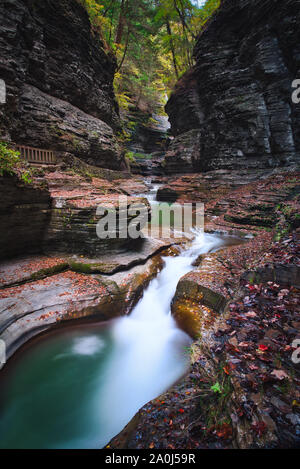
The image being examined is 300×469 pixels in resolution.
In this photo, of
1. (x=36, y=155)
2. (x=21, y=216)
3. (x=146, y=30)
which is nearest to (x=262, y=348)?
(x=21, y=216)

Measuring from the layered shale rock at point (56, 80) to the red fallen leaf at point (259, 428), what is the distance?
1136 centimetres

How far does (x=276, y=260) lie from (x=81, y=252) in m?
5.34

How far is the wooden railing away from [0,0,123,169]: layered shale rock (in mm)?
435

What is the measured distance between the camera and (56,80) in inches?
494

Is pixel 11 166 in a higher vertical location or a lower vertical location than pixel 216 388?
higher

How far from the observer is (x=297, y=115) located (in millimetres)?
12742

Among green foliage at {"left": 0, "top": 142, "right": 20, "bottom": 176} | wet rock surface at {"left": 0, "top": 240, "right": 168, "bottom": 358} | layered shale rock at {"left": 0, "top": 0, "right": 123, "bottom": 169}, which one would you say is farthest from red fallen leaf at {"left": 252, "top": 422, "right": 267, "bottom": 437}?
layered shale rock at {"left": 0, "top": 0, "right": 123, "bottom": 169}

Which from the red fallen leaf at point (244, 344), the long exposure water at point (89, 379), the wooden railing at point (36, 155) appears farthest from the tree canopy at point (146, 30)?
the red fallen leaf at point (244, 344)

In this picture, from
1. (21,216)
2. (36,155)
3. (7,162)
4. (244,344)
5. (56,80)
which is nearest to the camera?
(244,344)

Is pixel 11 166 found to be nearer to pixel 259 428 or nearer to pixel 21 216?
pixel 21 216

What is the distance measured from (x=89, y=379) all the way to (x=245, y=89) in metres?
19.1

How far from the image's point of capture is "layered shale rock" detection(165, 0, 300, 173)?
1283 cm

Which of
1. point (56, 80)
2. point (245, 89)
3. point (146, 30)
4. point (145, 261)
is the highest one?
point (146, 30)

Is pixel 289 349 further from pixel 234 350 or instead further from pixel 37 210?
pixel 37 210
